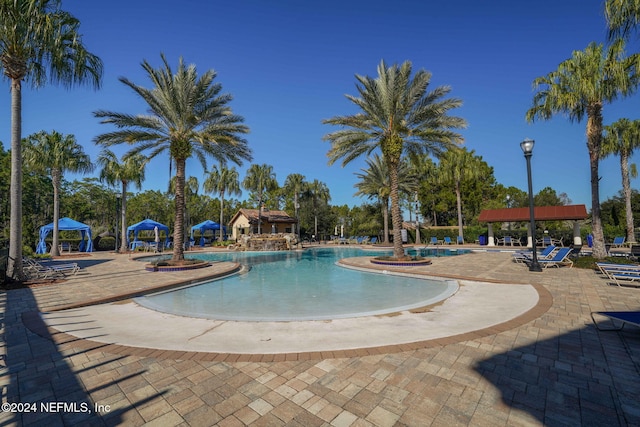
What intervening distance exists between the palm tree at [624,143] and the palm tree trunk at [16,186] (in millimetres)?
36890

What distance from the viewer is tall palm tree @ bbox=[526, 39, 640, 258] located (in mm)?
12000

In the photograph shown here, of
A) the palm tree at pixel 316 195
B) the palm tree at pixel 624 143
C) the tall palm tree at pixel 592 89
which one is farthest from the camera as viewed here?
the palm tree at pixel 316 195

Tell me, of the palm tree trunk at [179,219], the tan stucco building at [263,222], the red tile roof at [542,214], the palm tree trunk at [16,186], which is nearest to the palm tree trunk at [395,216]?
the palm tree trunk at [179,219]

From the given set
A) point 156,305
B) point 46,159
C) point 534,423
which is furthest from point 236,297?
point 46,159

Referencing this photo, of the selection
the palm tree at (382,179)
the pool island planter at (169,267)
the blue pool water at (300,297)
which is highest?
the palm tree at (382,179)

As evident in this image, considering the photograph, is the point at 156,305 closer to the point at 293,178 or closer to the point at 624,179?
the point at 624,179

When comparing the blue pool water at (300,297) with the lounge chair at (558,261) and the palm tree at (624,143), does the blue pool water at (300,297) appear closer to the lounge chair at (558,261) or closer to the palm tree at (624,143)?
the lounge chair at (558,261)

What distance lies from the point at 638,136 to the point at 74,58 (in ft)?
120

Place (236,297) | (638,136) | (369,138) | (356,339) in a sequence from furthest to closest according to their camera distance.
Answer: (638,136) → (369,138) → (236,297) → (356,339)

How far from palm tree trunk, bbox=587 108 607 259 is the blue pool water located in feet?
30.5

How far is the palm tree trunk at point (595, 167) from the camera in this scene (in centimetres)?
1346

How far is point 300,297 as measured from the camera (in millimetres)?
8656

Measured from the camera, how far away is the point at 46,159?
2325cm

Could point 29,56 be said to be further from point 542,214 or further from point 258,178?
point 542,214
